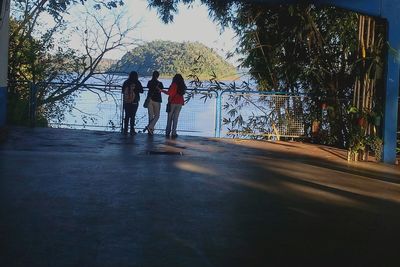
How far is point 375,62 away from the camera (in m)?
12.9

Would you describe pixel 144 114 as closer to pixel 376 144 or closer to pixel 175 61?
pixel 175 61

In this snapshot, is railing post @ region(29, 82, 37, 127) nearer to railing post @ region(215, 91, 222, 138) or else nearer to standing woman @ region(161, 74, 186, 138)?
standing woman @ region(161, 74, 186, 138)

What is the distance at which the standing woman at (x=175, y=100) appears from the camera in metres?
15.7

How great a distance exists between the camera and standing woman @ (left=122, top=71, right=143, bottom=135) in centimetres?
1594

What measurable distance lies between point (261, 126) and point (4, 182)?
993 cm

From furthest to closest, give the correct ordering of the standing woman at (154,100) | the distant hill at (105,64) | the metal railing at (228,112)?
the distant hill at (105,64)
the metal railing at (228,112)
the standing woman at (154,100)

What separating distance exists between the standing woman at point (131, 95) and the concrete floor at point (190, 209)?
317 cm

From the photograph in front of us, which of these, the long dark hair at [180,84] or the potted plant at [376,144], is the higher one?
the long dark hair at [180,84]

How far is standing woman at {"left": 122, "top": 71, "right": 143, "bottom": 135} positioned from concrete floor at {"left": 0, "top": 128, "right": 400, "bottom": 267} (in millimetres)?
3166

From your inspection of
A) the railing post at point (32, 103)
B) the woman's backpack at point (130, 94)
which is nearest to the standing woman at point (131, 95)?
the woman's backpack at point (130, 94)

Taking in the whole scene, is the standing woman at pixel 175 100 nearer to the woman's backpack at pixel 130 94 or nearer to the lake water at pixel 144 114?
the lake water at pixel 144 114

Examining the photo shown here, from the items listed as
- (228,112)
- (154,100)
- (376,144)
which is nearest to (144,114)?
(154,100)

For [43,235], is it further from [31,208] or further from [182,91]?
[182,91]

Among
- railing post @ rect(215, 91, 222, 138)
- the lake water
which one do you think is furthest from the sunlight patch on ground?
the lake water
